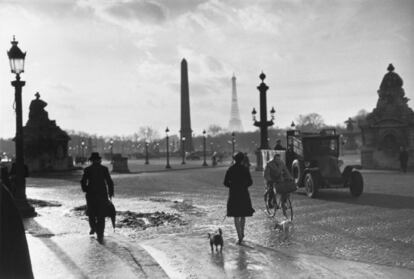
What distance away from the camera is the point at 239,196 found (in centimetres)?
825

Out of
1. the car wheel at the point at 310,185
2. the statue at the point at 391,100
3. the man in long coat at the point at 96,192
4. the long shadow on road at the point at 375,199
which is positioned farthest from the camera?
the statue at the point at 391,100

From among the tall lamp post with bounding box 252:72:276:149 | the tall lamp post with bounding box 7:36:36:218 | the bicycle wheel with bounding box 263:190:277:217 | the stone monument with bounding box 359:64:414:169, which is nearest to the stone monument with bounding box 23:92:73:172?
the tall lamp post with bounding box 252:72:276:149

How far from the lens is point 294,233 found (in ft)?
30.2

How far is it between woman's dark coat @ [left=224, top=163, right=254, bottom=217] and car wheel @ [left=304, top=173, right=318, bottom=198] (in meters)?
8.10

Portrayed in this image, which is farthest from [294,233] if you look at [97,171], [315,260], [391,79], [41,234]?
[391,79]

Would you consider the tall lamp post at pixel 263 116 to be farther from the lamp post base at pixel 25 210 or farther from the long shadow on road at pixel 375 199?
the lamp post base at pixel 25 210

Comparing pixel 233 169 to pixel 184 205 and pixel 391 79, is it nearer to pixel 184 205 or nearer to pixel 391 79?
pixel 184 205

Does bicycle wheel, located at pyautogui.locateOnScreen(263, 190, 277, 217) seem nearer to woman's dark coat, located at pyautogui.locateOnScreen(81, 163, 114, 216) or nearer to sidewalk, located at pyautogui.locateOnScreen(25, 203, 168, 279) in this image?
sidewalk, located at pyautogui.locateOnScreen(25, 203, 168, 279)

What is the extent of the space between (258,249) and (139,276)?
2.73m

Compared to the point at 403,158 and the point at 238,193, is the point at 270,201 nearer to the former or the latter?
the point at 238,193

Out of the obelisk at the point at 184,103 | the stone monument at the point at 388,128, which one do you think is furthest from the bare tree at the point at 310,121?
the stone monument at the point at 388,128

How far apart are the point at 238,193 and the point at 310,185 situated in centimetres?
843

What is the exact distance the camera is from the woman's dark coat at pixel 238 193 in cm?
817

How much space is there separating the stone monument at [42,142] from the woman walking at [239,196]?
108 feet
